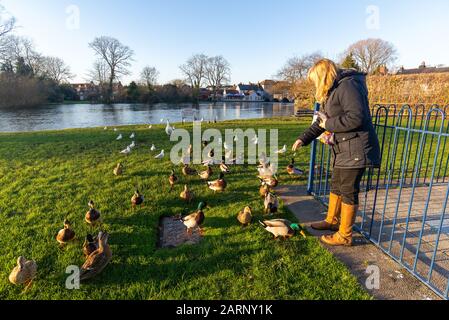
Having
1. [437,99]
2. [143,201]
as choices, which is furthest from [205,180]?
[437,99]

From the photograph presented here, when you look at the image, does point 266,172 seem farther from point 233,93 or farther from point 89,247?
point 233,93

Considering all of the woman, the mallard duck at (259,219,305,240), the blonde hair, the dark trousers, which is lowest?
the mallard duck at (259,219,305,240)

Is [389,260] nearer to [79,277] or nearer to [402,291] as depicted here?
[402,291]

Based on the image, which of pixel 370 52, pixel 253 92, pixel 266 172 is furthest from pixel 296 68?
pixel 253 92

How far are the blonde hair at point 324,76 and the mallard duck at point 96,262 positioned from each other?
3167 millimetres

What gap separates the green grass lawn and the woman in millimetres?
877

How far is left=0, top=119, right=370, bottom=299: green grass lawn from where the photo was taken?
2682 millimetres

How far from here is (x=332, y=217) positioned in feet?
12.2

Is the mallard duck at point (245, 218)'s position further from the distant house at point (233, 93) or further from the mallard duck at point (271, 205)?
the distant house at point (233, 93)

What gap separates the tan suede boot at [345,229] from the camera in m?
3.16

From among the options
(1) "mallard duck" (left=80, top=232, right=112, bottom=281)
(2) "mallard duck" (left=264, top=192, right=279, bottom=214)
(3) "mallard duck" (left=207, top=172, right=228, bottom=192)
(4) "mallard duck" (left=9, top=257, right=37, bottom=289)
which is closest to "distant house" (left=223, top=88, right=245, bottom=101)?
(3) "mallard duck" (left=207, top=172, right=228, bottom=192)

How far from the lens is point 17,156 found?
829cm

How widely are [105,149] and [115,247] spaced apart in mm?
6737

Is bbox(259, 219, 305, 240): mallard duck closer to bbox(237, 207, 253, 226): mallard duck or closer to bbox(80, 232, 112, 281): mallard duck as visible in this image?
bbox(237, 207, 253, 226): mallard duck
